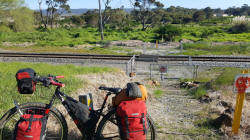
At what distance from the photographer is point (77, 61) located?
1834 centimetres

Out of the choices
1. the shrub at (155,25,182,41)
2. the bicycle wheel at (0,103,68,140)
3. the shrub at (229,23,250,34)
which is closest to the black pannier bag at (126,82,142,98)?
the bicycle wheel at (0,103,68,140)

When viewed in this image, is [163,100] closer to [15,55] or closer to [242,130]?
[242,130]

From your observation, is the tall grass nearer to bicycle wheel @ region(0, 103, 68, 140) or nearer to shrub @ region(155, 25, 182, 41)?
shrub @ region(155, 25, 182, 41)

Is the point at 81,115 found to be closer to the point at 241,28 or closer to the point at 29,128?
the point at 29,128

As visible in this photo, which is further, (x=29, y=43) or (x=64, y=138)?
(x=29, y=43)

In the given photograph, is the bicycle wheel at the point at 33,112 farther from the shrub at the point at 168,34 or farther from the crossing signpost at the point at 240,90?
the shrub at the point at 168,34

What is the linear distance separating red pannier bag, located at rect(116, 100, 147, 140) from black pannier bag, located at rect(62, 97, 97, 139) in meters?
0.55

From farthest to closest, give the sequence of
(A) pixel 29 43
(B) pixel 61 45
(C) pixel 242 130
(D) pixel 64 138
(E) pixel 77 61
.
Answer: (A) pixel 29 43 → (B) pixel 61 45 → (E) pixel 77 61 → (C) pixel 242 130 → (D) pixel 64 138

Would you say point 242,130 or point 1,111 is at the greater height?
point 1,111

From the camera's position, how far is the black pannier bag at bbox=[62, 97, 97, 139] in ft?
12.4

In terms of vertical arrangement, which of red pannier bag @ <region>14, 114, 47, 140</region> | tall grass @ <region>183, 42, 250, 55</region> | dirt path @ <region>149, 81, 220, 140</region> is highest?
red pannier bag @ <region>14, 114, 47, 140</region>

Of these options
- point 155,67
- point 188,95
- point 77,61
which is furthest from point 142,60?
point 188,95

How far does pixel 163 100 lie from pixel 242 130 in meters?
2.84

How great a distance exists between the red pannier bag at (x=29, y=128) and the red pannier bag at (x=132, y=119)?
1109mm
